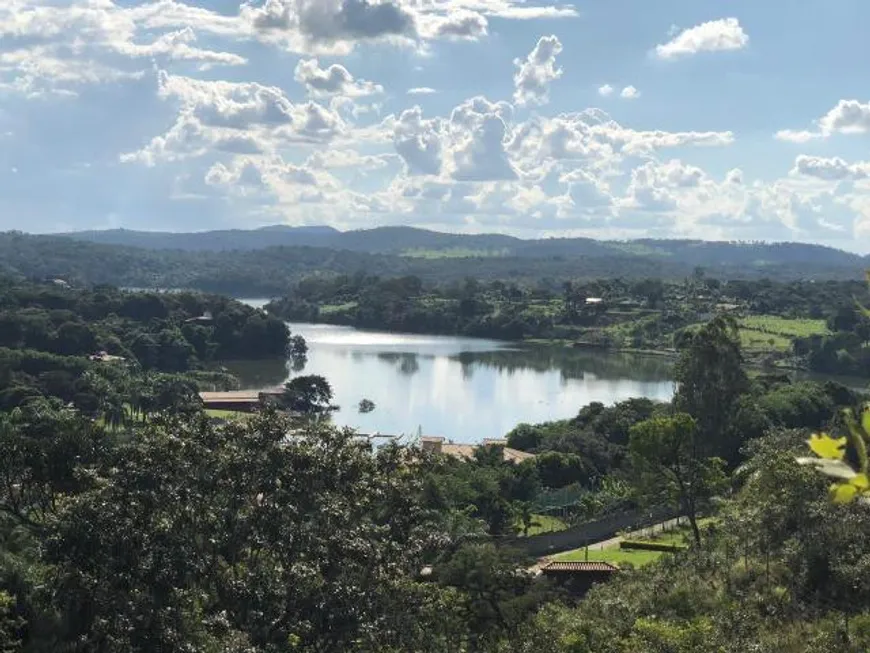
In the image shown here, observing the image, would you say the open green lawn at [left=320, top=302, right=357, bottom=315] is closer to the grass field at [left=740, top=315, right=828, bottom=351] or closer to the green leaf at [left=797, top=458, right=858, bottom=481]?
the grass field at [left=740, top=315, right=828, bottom=351]

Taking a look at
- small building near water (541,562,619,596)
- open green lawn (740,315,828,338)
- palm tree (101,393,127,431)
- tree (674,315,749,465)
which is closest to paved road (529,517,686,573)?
small building near water (541,562,619,596)

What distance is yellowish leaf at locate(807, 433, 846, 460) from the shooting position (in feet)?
7.04

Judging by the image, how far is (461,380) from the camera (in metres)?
67.2

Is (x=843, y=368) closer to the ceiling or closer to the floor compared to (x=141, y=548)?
closer to the floor

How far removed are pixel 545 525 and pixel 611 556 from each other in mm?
4552

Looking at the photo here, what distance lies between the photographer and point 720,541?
1930cm

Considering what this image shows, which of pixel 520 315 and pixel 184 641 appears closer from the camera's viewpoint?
pixel 184 641

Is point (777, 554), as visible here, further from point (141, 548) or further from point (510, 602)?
point (141, 548)

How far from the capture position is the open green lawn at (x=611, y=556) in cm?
2391

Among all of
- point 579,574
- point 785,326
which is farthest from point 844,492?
point 785,326

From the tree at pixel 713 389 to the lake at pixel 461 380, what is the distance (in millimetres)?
14100

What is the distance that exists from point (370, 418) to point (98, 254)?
151 meters

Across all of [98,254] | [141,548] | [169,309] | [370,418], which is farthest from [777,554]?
[98,254]

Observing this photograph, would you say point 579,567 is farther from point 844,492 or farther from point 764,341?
point 764,341
